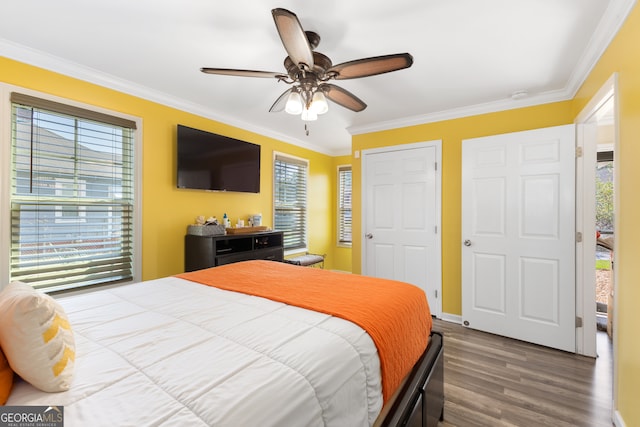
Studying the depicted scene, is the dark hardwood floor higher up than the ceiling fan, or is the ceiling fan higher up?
the ceiling fan

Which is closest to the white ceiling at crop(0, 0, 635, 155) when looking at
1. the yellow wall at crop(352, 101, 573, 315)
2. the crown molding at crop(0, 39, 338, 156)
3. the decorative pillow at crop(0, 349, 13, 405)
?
the crown molding at crop(0, 39, 338, 156)

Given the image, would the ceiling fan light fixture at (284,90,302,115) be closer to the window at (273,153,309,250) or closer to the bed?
the bed

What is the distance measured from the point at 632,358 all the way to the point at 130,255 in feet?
12.3

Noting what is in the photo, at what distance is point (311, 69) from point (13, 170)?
2.35 metres

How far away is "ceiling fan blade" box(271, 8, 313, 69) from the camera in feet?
4.22

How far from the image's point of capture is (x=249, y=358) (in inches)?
36.1

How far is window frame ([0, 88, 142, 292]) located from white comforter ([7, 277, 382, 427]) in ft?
4.32

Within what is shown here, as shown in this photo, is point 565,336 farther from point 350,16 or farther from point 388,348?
point 350,16

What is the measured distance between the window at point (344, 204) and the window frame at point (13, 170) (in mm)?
3520

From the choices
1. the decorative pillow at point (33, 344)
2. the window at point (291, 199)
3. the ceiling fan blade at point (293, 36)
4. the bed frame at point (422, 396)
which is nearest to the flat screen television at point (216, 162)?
the window at point (291, 199)

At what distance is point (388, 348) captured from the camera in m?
1.23

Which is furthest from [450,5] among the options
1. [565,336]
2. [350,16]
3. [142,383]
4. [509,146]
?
[565,336]

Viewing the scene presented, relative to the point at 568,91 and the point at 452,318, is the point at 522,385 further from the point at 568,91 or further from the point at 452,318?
the point at 568,91

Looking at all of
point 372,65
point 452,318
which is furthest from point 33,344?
point 452,318
